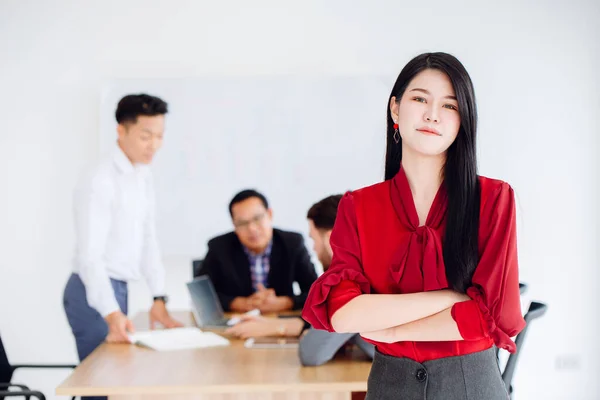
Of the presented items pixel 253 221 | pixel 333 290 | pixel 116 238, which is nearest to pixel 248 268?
pixel 253 221

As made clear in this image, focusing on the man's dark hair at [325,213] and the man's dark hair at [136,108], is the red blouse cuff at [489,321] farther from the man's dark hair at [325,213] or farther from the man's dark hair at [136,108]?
the man's dark hair at [136,108]

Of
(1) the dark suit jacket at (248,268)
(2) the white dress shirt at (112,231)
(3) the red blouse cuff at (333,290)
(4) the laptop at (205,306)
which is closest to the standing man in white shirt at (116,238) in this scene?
(2) the white dress shirt at (112,231)

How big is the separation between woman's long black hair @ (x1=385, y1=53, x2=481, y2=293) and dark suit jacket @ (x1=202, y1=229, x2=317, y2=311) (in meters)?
2.81

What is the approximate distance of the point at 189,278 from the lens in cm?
442

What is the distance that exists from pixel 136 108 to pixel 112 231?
651 millimetres

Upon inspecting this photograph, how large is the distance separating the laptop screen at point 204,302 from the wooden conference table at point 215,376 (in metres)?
0.54

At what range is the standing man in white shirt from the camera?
2930 millimetres

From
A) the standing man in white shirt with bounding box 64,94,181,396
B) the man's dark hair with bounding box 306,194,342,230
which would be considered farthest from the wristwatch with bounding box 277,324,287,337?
the standing man in white shirt with bounding box 64,94,181,396

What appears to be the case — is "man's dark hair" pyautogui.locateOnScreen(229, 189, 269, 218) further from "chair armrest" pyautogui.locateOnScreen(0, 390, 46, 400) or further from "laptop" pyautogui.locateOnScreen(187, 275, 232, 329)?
"chair armrest" pyautogui.locateOnScreen(0, 390, 46, 400)

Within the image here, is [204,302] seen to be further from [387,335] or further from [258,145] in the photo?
[387,335]

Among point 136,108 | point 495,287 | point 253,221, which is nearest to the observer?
point 495,287

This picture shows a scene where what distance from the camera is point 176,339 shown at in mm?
2855

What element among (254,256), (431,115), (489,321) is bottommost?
(254,256)

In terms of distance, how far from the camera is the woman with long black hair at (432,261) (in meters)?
1.14
